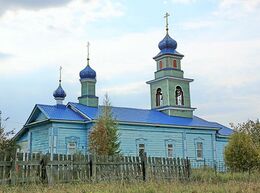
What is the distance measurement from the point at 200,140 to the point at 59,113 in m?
13.0

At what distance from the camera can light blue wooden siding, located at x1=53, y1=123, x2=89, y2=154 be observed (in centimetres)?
3164

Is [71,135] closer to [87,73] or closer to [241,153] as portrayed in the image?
[87,73]

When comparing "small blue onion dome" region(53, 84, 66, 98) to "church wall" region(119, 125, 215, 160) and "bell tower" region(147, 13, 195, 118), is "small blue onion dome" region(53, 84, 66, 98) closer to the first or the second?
"church wall" region(119, 125, 215, 160)

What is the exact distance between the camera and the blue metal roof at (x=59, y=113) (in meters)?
32.0

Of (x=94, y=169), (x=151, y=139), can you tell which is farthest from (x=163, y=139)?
(x=94, y=169)

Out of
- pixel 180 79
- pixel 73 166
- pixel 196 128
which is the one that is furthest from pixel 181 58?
pixel 73 166

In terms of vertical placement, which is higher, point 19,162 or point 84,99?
point 84,99

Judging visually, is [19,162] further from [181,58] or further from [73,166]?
[181,58]

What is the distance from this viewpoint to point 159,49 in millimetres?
42688

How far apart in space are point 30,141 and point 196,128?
562 inches

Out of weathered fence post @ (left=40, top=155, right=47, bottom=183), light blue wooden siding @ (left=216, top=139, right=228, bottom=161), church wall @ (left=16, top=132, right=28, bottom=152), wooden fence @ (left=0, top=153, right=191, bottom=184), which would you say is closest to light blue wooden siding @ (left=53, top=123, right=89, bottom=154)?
church wall @ (left=16, top=132, right=28, bottom=152)

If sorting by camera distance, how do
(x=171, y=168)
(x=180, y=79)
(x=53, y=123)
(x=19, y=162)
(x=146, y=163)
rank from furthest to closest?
(x=180, y=79) → (x=53, y=123) → (x=171, y=168) → (x=146, y=163) → (x=19, y=162)

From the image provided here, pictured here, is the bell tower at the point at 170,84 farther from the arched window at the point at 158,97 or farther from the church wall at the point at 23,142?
the church wall at the point at 23,142

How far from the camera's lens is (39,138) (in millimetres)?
33906
